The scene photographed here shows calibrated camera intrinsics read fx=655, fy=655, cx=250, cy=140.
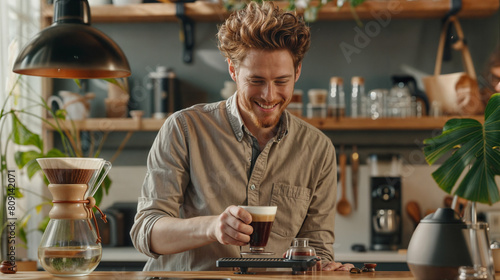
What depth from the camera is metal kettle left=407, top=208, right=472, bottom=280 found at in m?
1.40

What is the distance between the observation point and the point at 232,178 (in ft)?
7.12

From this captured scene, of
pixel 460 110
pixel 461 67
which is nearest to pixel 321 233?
pixel 460 110

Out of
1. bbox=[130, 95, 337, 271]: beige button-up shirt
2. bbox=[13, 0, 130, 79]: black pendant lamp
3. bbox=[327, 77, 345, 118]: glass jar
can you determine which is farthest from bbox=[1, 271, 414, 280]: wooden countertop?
bbox=[327, 77, 345, 118]: glass jar

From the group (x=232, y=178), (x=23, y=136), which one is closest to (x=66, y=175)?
(x=232, y=178)

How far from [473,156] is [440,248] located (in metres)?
0.22

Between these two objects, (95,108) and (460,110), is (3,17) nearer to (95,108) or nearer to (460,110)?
(95,108)

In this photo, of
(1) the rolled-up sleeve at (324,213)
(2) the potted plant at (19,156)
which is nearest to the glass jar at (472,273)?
(1) the rolled-up sleeve at (324,213)

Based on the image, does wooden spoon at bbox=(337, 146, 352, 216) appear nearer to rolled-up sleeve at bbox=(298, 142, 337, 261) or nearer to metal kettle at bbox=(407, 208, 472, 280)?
rolled-up sleeve at bbox=(298, 142, 337, 261)

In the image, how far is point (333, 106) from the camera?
377cm

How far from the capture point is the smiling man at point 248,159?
2.04 meters

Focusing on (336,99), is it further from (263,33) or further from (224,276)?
(224,276)

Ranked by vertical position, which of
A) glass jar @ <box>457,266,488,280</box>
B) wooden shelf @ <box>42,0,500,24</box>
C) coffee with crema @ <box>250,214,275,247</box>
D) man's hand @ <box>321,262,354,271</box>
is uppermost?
wooden shelf @ <box>42,0,500,24</box>

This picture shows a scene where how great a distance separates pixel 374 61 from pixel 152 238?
2.42 metres

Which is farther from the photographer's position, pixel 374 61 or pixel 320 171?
pixel 374 61
